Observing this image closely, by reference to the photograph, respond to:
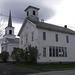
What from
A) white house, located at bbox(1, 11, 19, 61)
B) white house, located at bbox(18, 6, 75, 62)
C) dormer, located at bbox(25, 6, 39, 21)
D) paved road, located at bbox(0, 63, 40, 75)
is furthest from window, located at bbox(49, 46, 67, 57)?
white house, located at bbox(1, 11, 19, 61)

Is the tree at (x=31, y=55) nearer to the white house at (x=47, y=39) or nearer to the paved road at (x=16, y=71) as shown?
the white house at (x=47, y=39)

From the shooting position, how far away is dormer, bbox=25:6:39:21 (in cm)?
3133

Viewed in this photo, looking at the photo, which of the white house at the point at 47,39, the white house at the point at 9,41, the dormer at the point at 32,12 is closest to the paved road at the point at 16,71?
the white house at the point at 47,39

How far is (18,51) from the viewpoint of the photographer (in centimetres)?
2806

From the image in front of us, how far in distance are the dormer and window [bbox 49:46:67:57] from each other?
27.6ft

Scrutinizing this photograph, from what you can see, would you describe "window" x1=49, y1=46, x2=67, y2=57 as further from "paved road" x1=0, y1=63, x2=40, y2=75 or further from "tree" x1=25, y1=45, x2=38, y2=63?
"paved road" x1=0, y1=63, x2=40, y2=75

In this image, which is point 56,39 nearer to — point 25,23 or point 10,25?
point 25,23

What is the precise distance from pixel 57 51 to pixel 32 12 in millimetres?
10853

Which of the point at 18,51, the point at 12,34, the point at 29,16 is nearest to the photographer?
the point at 18,51

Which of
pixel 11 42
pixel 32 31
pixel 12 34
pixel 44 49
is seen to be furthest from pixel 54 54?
pixel 12 34

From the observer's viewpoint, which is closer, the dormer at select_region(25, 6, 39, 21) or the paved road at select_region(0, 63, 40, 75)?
the paved road at select_region(0, 63, 40, 75)

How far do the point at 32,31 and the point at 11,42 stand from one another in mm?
19623

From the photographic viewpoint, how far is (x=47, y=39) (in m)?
28.0

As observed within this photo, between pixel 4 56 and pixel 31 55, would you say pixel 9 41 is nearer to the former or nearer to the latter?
pixel 4 56
